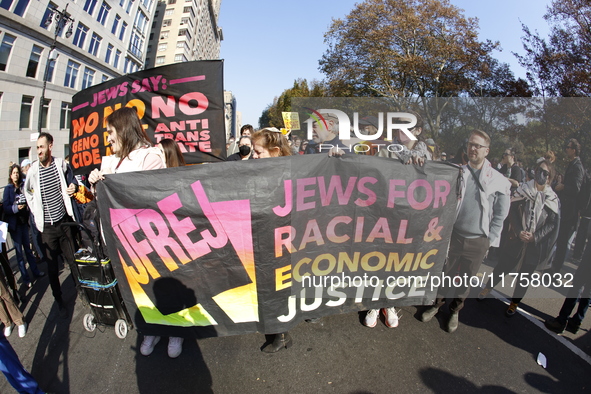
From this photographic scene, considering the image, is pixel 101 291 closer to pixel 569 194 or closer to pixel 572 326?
pixel 569 194

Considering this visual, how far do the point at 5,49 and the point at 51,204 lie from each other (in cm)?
2287

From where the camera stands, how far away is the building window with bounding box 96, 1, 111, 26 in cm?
2796

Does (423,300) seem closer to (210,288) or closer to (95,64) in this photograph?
(210,288)

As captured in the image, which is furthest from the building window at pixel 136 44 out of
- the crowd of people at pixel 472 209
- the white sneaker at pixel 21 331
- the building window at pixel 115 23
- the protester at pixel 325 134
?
the white sneaker at pixel 21 331

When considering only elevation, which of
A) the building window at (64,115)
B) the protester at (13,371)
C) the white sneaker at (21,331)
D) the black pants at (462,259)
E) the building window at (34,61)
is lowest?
the white sneaker at (21,331)

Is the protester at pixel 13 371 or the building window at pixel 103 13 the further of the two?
the building window at pixel 103 13

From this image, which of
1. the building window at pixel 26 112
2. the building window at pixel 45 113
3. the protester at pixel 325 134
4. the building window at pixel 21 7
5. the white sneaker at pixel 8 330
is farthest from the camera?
the building window at pixel 45 113

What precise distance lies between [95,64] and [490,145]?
34.3 meters

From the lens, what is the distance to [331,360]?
2779 millimetres

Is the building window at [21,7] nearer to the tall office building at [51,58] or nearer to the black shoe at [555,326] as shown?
the tall office building at [51,58]

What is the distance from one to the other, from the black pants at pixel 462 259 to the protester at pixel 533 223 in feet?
1.15

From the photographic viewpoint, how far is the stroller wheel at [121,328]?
113 inches

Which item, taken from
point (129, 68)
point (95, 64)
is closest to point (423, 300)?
point (95, 64)

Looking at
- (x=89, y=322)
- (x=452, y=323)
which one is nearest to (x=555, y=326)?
(x=452, y=323)
